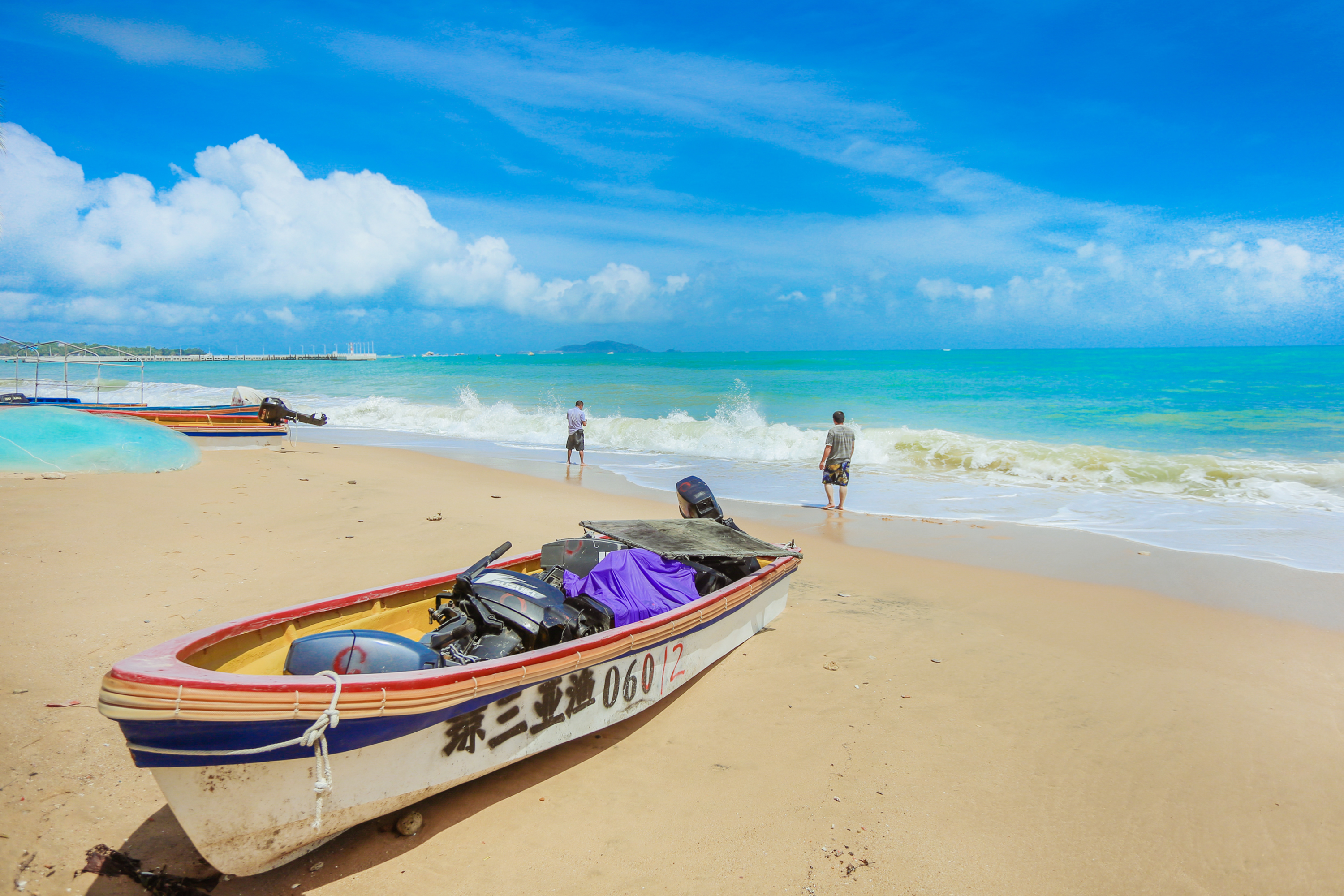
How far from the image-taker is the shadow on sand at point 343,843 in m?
2.86

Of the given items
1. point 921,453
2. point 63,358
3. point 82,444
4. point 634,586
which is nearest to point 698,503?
point 634,586

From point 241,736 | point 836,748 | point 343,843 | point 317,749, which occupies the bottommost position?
point 343,843

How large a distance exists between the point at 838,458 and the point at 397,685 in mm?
9394

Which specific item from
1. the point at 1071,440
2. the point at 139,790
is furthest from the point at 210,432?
the point at 1071,440

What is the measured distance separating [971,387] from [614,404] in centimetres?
2501

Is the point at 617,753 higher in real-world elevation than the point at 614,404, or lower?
lower

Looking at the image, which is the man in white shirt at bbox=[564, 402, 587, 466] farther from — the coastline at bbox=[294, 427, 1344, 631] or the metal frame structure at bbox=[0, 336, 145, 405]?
the metal frame structure at bbox=[0, 336, 145, 405]

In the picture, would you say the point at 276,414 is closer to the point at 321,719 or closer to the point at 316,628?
the point at 316,628

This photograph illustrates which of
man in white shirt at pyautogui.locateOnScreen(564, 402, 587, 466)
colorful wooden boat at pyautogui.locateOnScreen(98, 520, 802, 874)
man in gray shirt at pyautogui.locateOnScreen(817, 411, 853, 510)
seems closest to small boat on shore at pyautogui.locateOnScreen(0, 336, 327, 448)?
man in white shirt at pyautogui.locateOnScreen(564, 402, 587, 466)

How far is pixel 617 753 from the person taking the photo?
13.4 ft

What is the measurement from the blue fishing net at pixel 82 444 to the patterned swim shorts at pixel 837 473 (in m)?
11.4

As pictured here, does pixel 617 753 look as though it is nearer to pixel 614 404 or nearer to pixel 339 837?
pixel 339 837

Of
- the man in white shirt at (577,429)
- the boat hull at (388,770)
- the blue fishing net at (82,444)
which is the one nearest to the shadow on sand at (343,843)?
the boat hull at (388,770)

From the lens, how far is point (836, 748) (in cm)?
418
